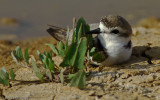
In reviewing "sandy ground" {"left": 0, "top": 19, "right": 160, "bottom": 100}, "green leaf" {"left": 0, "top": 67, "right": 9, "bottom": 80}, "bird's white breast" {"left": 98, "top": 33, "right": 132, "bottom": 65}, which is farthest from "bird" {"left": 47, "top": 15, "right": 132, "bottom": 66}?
"green leaf" {"left": 0, "top": 67, "right": 9, "bottom": 80}

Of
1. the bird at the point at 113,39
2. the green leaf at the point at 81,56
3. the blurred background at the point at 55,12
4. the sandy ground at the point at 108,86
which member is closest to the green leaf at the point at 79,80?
the sandy ground at the point at 108,86

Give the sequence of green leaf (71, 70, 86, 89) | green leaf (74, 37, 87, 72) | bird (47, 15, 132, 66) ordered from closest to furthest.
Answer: green leaf (71, 70, 86, 89) < green leaf (74, 37, 87, 72) < bird (47, 15, 132, 66)

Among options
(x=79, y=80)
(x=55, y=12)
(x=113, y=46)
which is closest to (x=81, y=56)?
(x=79, y=80)

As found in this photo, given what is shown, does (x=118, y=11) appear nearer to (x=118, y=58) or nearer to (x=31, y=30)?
(x=31, y=30)

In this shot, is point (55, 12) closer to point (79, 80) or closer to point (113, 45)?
point (113, 45)

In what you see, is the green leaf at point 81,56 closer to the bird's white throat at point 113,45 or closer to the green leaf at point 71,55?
the green leaf at point 71,55

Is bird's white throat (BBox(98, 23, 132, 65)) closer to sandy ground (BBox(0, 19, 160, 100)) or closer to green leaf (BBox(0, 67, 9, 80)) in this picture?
sandy ground (BBox(0, 19, 160, 100))
